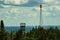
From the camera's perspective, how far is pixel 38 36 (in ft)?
166

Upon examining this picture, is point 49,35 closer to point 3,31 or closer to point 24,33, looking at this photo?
point 24,33

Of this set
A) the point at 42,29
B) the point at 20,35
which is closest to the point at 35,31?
the point at 42,29

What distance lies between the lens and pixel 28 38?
1951 inches

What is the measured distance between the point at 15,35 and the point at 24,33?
9.67 ft

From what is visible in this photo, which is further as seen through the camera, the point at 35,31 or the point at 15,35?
the point at 35,31

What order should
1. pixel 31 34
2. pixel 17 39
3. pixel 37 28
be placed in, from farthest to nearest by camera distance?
pixel 37 28 → pixel 31 34 → pixel 17 39

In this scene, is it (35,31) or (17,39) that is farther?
(35,31)

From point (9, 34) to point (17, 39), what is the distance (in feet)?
5.04

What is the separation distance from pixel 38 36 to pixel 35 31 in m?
2.73

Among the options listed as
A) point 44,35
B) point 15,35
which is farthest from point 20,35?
point 44,35

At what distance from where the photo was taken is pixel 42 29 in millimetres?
53656

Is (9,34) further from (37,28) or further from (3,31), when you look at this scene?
(37,28)

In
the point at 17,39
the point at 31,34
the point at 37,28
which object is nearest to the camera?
the point at 17,39

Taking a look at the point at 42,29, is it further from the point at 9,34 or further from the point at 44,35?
the point at 9,34
